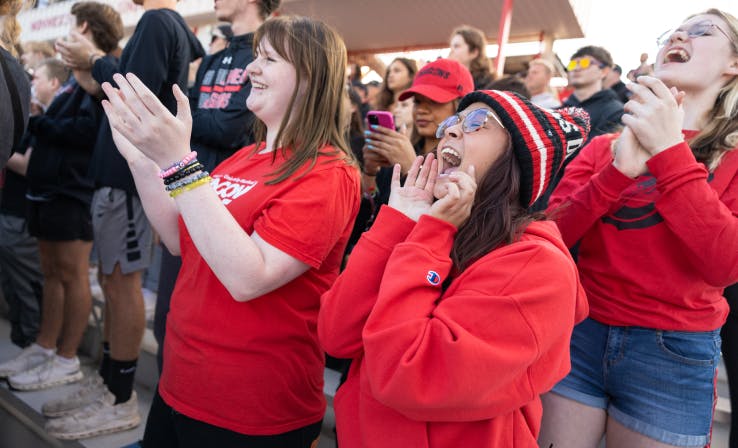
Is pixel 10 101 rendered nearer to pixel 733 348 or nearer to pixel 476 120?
pixel 476 120

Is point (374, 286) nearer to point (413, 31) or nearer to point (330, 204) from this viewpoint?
point (330, 204)

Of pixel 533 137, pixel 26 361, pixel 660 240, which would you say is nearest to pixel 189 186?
pixel 533 137

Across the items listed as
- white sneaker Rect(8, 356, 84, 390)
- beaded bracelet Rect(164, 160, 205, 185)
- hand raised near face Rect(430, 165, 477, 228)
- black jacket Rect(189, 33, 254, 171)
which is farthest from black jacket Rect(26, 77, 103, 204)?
hand raised near face Rect(430, 165, 477, 228)

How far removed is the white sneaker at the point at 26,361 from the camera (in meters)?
3.13

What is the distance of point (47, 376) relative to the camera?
310cm

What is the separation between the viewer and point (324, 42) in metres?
1.68

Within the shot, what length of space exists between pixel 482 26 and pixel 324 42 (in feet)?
29.3

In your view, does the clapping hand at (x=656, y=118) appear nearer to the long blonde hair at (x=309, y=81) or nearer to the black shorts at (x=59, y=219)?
the long blonde hair at (x=309, y=81)

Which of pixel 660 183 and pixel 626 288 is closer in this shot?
pixel 660 183

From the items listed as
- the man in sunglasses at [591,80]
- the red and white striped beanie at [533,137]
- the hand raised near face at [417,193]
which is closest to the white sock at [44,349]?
the hand raised near face at [417,193]

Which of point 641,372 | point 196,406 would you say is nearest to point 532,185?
point 641,372

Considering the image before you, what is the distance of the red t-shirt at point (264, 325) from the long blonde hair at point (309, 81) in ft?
0.30

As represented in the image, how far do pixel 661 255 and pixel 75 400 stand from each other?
9.39 feet

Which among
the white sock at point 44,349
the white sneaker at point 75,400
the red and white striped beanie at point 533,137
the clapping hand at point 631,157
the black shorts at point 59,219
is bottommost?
the white sock at point 44,349
